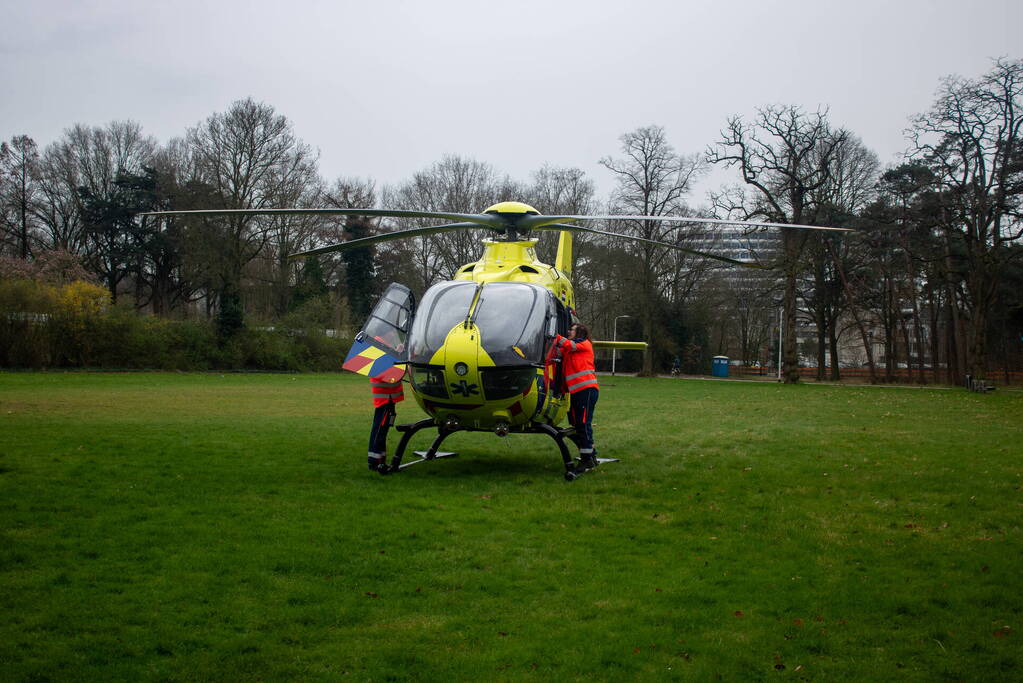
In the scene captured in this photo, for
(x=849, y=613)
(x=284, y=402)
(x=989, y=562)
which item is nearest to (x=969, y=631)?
(x=849, y=613)

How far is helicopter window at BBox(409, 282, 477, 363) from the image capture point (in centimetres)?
1031

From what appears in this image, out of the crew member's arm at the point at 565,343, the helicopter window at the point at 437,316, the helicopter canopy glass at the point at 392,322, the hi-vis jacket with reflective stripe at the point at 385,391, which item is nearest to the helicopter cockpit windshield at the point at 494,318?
the helicopter window at the point at 437,316

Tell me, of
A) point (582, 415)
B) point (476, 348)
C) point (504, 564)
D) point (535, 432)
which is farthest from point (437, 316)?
point (504, 564)

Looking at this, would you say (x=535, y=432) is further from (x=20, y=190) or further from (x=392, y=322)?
(x=20, y=190)

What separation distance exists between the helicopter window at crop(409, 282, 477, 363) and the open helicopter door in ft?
1.35

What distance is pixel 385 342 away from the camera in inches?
444

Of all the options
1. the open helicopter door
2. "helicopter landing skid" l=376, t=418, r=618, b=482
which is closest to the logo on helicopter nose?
"helicopter landing skid" l=376, t=418, r=618, b=482

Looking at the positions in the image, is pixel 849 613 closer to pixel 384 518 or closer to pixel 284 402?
pixel 384 518

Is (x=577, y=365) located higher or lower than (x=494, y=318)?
lower

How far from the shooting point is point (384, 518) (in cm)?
827

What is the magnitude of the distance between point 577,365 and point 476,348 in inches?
80.5

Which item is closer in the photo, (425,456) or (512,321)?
(512,321)

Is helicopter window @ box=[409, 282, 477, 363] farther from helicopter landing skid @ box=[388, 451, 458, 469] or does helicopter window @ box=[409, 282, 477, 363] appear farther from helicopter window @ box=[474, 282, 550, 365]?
helicopter landing skid @ box=[388, 451, 458, 469]

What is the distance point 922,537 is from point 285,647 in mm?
6164
